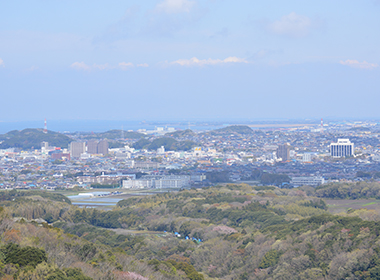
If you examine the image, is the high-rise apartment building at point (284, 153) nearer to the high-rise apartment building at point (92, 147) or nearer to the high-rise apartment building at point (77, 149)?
the high-rise apartment building at point (92, 147)

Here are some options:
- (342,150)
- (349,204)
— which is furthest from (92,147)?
(349,204)

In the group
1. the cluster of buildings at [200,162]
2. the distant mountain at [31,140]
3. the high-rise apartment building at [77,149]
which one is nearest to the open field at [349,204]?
the cluster of buildings at [200,162]

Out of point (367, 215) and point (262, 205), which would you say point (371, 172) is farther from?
point (367, 215)

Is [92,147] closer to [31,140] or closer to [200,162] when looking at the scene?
[31,140]

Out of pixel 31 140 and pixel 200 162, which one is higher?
pixel 31 140

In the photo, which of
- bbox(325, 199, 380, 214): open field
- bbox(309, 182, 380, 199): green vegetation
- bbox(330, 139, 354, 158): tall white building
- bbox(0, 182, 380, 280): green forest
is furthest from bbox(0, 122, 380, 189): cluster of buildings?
bbox(0, 182, 380, 280): green forest

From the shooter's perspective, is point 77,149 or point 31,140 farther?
point 31,140

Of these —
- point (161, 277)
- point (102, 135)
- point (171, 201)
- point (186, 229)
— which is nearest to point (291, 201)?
point (171, 201)
